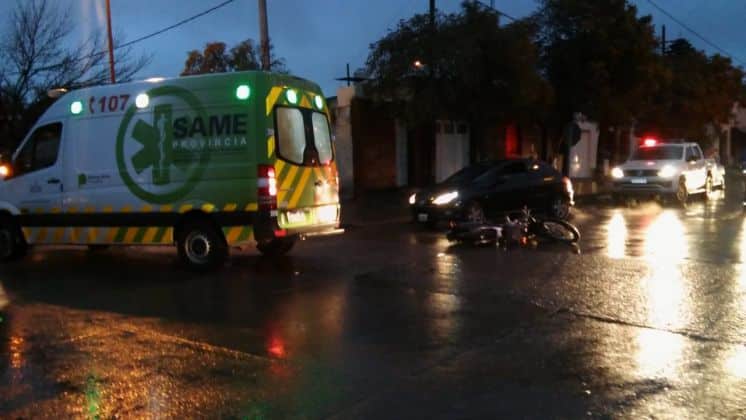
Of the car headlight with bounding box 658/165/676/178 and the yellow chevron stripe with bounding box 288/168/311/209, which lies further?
the car headlight with bounding box 658/165/676/178

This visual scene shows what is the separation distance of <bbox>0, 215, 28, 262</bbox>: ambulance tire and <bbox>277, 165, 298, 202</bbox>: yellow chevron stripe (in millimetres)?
4708

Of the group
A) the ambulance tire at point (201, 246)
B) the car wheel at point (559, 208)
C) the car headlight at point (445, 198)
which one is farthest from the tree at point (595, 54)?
the ambulance tire at point (201, 246)

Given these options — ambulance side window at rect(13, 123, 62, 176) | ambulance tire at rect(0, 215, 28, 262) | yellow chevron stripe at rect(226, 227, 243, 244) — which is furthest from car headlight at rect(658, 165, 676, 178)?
ambulance tire at rect(0, 215, 28, 262)

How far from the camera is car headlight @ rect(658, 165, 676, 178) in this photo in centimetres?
2105

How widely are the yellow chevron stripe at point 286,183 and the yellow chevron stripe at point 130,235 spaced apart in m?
2.32

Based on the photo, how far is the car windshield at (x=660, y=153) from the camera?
22.0m

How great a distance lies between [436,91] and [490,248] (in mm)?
8065

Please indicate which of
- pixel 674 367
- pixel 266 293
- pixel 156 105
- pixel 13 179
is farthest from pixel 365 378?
pixel 13 179

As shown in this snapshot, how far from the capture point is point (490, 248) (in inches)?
467

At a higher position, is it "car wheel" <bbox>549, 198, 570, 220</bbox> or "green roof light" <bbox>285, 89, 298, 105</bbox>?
"green roof light" <bbox>285, 89, 298, 105</bbox>

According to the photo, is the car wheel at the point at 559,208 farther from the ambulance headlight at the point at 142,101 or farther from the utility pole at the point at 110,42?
the utility pole at the point at 110,42

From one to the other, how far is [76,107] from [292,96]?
3409mm

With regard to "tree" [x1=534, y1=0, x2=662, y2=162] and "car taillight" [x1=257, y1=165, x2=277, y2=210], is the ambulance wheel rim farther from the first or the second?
"tree" [x1=534, y1=0, x2=662, y2=162]

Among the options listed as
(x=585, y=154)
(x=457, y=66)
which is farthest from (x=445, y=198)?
(x=585, y=154)
